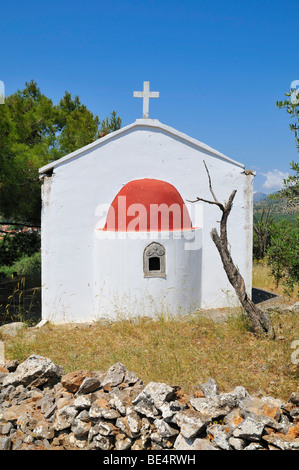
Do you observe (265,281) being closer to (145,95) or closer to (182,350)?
(145,95)

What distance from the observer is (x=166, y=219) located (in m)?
7.46

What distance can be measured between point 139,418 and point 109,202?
5247mm

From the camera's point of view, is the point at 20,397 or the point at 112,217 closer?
the point at 20,397

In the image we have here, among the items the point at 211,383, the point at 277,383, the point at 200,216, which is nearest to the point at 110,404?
the point at 211,383

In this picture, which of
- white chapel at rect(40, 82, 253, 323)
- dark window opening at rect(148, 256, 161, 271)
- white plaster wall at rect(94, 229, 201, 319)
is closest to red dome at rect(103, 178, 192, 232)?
white chapel at rect(40, 82, 253, 323)

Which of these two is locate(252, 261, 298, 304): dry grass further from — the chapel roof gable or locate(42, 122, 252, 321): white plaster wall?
the chapel roof gable

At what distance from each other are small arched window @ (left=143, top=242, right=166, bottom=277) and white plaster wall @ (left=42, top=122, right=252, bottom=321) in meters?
0.21

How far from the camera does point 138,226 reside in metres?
7.29

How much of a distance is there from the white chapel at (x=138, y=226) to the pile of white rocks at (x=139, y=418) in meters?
3.50

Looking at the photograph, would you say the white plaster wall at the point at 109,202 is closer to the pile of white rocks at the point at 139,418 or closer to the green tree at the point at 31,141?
the green tree at the point at 31,141

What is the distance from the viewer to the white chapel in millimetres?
7227

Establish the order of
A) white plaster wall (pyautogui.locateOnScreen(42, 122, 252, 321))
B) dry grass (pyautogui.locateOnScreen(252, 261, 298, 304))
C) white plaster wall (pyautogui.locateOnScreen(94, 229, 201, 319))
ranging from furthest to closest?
1. dry grass (pyautogui.locateOnScreen(252, 261, 298, 304))
2. white plaster wall (pyautogui.locateOnScreen(42, 122, 252, 321))
3. white plaster wall (pyautogui.locateOnScreen(94, 229, 201, 319))

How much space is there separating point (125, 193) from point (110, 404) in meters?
4.92
